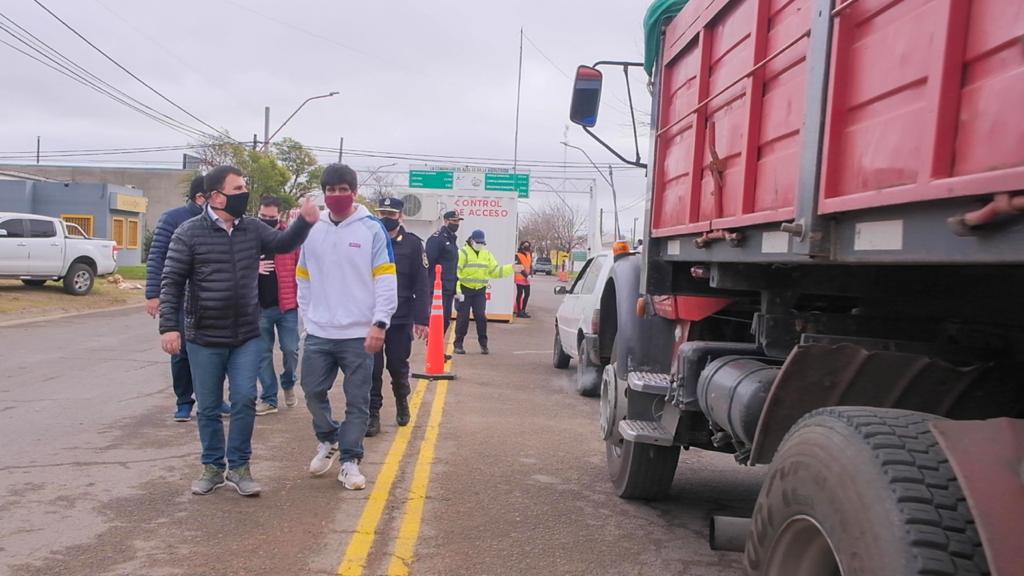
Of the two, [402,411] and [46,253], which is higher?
[46,253]

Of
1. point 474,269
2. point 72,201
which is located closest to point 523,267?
point 474,269

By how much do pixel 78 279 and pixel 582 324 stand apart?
1524cm

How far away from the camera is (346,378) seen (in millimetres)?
5238

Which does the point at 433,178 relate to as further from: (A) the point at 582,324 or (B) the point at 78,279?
(A) the point at 582,324

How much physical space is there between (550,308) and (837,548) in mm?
23015

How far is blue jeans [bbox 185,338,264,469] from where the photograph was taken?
16.2ft

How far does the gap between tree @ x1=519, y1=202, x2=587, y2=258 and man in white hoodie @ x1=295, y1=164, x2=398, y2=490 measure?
3178 inches

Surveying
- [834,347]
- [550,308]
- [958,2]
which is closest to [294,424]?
[834,347]

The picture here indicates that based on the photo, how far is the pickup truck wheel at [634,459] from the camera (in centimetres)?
489

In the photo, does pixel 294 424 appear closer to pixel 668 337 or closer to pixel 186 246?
pixel 186 246

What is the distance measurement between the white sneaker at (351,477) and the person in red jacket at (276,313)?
2.10m

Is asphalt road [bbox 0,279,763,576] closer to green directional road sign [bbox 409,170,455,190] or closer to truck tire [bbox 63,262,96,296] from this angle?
truck tire [bbox 63,262,96,296]

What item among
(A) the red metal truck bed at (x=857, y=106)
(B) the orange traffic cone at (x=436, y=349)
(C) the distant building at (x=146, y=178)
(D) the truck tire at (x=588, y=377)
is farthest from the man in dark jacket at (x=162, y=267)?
(C) the distant building at (x=146, y=178)

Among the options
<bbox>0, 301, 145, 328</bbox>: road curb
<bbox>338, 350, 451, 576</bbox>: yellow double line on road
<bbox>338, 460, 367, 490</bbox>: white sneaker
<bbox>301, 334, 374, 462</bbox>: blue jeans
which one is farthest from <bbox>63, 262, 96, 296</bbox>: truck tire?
<bbox>338, 460, 367, 490</bbox>: white sneaker
